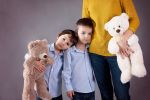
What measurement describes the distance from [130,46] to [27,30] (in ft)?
2.68

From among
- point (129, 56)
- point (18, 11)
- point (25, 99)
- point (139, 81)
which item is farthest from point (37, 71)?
point (139, 81)

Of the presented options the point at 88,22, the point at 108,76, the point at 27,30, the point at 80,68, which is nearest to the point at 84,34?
the point at 88,22

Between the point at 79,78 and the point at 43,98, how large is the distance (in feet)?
0.85

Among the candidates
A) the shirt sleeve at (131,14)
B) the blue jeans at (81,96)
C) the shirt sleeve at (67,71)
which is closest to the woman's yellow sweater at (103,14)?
the shirt sleeve at (131,14)

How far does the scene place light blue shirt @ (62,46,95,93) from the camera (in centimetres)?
171

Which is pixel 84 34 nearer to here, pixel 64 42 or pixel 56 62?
pixel 64 42

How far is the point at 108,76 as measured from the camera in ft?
5.77

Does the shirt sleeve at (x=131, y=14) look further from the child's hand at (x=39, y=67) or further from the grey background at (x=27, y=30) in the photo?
the child's hand at (x=39, y=67)

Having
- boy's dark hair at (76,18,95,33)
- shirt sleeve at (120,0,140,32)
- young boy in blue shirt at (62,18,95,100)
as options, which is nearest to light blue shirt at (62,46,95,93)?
young boy in blue shirt at (62,18,95,100)

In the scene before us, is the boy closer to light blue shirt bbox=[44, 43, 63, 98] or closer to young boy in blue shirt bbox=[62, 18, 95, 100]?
young boy in blue shirt bbox=[62, 18, 95, 100]

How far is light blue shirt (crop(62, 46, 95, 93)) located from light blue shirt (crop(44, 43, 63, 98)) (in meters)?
0.04

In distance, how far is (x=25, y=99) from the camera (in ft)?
5.09

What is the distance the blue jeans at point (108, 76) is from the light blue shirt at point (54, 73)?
205 millimetres

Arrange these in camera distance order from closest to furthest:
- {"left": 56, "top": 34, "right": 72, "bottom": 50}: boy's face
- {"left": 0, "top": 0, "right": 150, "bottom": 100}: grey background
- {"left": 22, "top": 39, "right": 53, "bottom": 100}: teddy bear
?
{"left": 22, "top": 39, "right": 53, "bottom": 100}: teddy bear → {"left": 56, "top": 34, "right": 72, "bottom": 50}: boy's face → {"left": 0, "top": 0, "right": 150, "bottom": 100}: grey background
